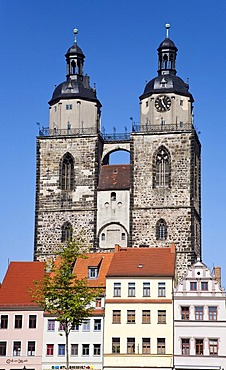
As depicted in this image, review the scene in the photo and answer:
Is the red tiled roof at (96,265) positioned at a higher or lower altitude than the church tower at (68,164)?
lower

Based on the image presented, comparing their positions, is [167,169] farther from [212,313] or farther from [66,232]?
[212,313]

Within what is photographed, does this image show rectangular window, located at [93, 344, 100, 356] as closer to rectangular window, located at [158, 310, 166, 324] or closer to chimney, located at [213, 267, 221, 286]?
rectangular window, located at [158, 310, 166, 324]

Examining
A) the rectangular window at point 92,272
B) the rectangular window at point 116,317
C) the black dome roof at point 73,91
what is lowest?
the rectangular window at point 116,317

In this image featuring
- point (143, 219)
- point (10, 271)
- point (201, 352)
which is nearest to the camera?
point (201, 352)

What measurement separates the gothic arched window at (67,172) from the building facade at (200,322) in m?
22.3

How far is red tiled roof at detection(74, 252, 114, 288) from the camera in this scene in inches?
2864

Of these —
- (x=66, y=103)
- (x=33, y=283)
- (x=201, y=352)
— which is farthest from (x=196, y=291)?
(x=66, y=103)

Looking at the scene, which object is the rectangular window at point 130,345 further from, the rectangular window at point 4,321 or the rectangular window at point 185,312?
the rectangular window at point 4,321

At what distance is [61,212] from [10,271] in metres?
14.7

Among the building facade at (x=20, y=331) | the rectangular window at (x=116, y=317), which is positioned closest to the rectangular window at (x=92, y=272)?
the rectangular window at (x=116, y=317)

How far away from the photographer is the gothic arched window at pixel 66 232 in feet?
291

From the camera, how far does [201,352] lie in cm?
6831

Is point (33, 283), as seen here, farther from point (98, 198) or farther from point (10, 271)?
point (98, 198)

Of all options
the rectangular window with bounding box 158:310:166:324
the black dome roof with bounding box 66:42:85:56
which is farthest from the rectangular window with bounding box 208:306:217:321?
the black dome roof with bounding box 66:42:85:56
